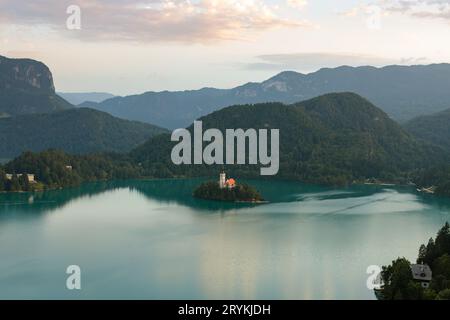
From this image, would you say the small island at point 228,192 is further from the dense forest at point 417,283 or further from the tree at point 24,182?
the dense forest at point 417,283

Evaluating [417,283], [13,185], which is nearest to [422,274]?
[417,283]

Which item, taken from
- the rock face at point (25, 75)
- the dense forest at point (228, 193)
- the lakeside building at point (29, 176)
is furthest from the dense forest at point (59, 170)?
the rock face at point (25, 75)

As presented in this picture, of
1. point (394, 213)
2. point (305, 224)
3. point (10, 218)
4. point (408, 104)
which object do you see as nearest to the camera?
point (305, 224)

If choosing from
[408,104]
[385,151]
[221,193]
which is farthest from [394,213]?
[408,104]

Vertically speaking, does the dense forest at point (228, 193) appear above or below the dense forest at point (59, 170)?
below
